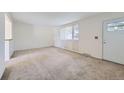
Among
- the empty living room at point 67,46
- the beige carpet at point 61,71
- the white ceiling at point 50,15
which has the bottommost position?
the beige carpet at point 61,71

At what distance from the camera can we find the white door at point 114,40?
4008mm

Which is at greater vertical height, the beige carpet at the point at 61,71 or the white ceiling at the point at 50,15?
the white ceiling at the point at 50,15

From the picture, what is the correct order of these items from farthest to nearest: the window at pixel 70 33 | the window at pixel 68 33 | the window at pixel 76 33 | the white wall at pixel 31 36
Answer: the white wall at pixel 31 36
the window at pixel 68 33
the window at pixel 70 33
the window at pixel 76 33

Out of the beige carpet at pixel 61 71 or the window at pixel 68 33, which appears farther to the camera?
the window at pixel 68 33

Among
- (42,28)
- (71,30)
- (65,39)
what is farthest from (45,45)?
(71,30)

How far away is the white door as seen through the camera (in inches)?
158

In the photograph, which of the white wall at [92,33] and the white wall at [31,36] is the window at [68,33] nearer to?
the white wall at [92,33]

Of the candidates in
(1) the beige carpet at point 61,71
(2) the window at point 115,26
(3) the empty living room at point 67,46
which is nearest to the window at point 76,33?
(3) the empty living room at point 67,46

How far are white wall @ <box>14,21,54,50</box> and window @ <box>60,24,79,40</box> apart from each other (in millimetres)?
1779

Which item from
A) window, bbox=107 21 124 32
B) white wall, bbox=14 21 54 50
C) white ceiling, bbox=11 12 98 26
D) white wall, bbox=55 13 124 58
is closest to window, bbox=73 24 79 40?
white wall, bbox=55 13 124 58

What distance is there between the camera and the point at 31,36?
9000mm

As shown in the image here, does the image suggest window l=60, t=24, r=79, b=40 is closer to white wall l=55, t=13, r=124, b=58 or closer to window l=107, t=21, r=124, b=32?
white wall l=55, t=13, r=124, b=58


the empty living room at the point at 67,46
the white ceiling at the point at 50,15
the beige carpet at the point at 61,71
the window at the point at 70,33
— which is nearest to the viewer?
the beige carpet at the point at 61,71
